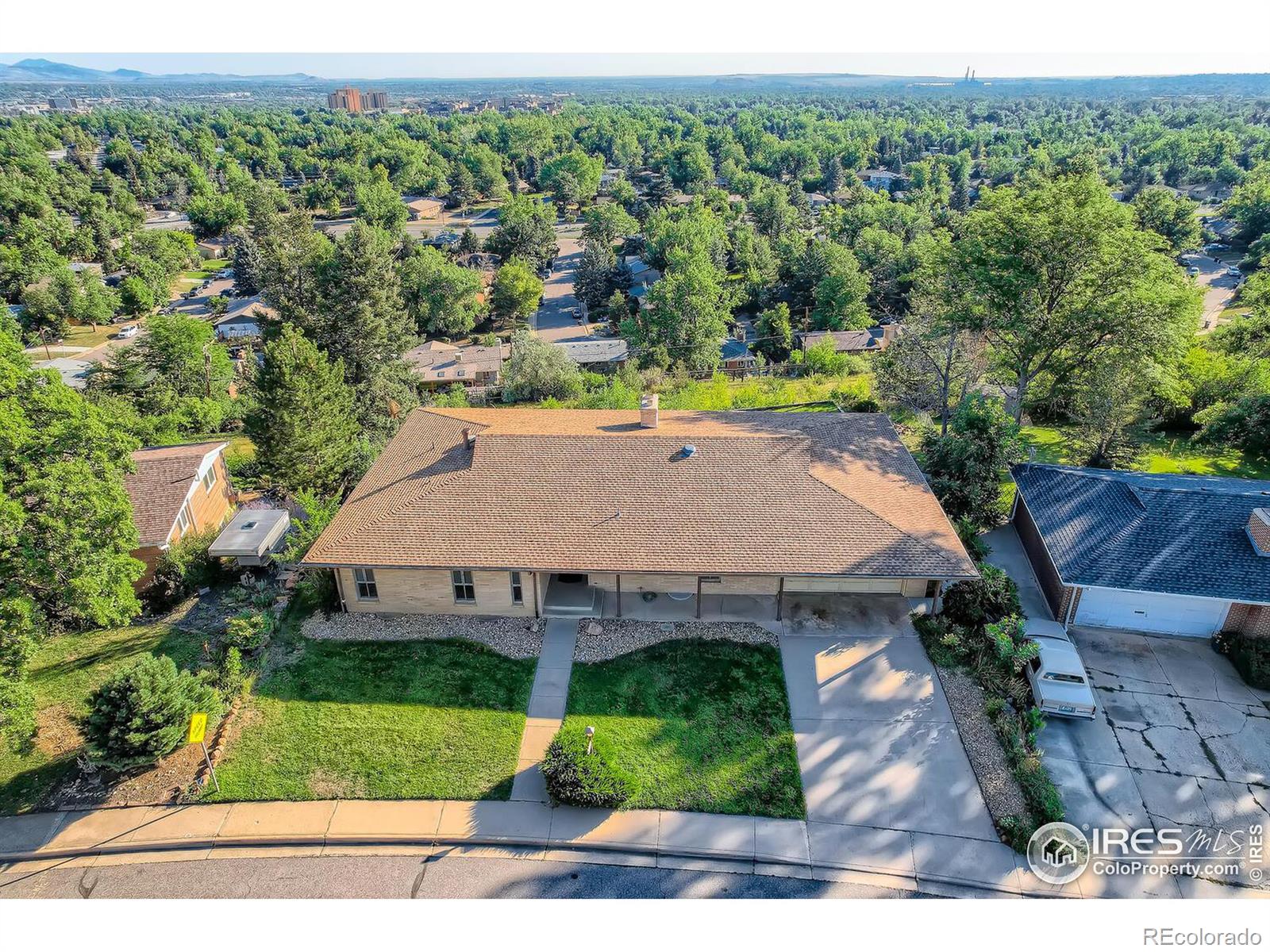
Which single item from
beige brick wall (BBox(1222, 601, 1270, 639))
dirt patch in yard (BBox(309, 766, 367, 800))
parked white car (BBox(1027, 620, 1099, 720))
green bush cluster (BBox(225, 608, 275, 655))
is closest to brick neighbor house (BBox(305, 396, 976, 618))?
green bush cluster (BBox(225, 608, 275, 655))

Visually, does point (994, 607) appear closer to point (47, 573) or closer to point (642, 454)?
point (642, 454)

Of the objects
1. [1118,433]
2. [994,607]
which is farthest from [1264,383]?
[994,607]

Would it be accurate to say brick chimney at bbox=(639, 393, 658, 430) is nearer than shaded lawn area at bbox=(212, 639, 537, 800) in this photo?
No

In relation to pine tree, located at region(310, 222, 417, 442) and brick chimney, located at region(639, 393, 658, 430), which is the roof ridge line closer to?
brick chimney, located at region(639, 393, 658, 430)

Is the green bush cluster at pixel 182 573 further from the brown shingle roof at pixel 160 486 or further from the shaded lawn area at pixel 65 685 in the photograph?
the shaded lawn area at pixel 65 685

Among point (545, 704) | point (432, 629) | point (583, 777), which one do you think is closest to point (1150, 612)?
point (583, 777)

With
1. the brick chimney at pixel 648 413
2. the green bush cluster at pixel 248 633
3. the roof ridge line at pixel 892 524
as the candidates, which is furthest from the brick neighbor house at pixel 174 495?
the roof ridge line at pixel 892 524
